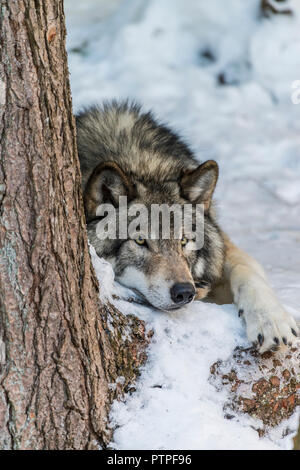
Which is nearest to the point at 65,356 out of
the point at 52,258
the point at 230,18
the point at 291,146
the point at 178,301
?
the point at 52,258

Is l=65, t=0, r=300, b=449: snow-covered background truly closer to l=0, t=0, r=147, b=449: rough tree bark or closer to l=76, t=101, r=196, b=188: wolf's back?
l=0, t=0, r=147, b=449: rough tree bark

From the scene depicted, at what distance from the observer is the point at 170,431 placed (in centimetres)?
249

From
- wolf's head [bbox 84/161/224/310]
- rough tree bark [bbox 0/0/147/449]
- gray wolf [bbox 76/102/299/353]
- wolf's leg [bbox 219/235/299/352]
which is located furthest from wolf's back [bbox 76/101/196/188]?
rough tree bark [bbox 0/0/147/449]

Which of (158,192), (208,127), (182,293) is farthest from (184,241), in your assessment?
(208,127)

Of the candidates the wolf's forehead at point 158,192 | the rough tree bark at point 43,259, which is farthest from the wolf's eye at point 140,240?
the rough tree bark at point 43,259

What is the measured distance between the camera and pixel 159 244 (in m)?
3.35

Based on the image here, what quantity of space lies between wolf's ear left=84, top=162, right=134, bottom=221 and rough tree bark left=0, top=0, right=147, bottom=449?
892 millimetres

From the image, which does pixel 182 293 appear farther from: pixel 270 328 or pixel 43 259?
pixel 43 259

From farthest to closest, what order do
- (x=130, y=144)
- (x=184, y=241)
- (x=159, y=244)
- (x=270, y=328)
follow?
→ (x=130, y=144) < (x=184, y=241) < (x=159, y=244) < (x=270, y=328)

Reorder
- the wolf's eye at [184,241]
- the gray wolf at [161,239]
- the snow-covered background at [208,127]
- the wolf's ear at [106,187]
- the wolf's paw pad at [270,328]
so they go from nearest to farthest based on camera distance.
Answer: the snow-covered background at [208,127] → the wolf's paw pad at [270,328] → the gray wolf at [161,239] → the wolf's ear at [106,187] → the wolf's eye at [184,241]

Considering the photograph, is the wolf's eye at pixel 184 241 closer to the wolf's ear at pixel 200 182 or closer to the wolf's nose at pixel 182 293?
the wolf's ear at pixel 200 182

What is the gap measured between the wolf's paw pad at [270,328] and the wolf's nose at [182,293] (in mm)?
310

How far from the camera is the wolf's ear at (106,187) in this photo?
10.9ft

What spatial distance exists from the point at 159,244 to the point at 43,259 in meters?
1.15
